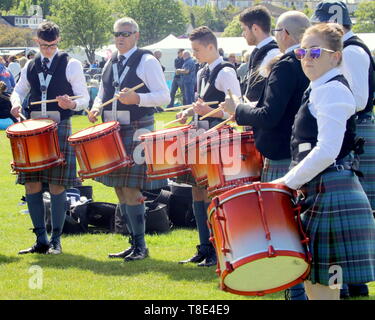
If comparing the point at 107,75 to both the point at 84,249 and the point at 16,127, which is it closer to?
the point at 16,127

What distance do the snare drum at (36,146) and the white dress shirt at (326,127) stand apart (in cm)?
313

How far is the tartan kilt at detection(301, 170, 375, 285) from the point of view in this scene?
389cm

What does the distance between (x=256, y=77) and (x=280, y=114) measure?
46.8 inches

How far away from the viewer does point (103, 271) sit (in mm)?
6340

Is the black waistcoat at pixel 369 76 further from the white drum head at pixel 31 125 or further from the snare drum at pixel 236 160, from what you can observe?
the white drum head at pixel 31 125

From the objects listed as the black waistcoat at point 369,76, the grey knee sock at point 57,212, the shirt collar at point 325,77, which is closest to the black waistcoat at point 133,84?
the grey knee sock at point 57,212

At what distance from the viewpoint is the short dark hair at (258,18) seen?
5676mm

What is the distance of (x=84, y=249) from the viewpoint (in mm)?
7195

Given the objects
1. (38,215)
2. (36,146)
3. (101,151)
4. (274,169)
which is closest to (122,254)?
(38,215)

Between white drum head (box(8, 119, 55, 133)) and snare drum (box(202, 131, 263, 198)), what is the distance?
6.59ft

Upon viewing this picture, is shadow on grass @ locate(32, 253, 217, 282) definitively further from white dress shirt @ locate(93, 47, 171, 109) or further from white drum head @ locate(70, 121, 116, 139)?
white dress shirt @ locate(93, 47, 171, 109)

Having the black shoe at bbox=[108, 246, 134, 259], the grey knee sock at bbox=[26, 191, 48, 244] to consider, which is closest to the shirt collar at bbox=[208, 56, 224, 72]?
the black shoe at bbox=[108, 246, 134, 259]

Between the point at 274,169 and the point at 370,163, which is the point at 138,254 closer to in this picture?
the point at 370,163
